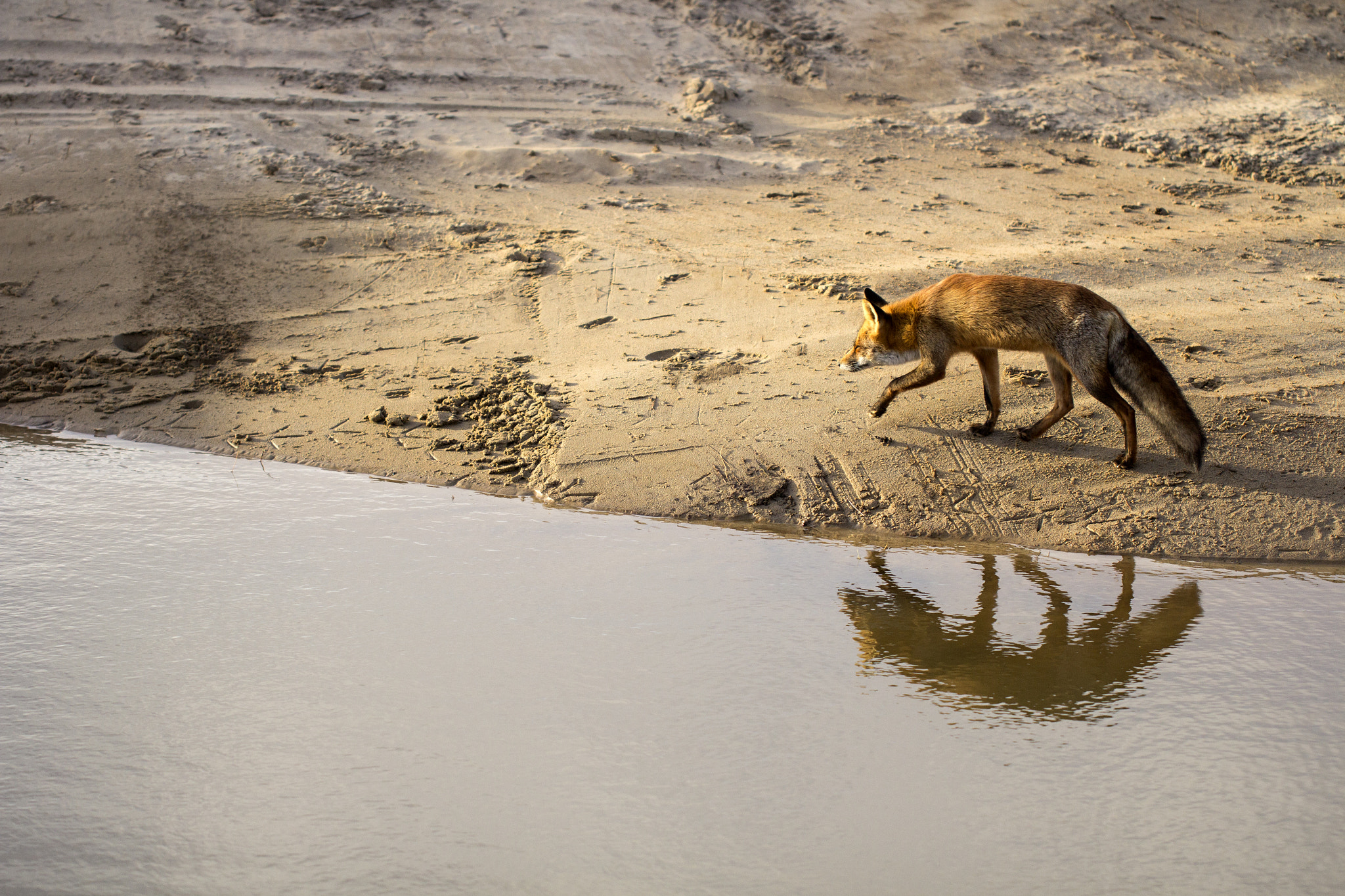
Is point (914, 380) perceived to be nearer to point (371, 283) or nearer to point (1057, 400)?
point (1057, 400)

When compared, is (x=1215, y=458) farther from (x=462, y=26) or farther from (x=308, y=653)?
(x=462, y=26)

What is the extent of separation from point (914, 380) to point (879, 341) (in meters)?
0.38

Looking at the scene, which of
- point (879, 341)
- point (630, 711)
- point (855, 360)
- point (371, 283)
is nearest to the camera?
point (630, 711)

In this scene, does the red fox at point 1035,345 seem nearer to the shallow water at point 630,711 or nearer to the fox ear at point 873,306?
the fox ear at point 873,306

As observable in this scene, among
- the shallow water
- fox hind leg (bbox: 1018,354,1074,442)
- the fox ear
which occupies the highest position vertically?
the fox ear

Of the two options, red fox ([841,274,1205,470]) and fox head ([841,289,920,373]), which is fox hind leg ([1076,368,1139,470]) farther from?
fox head ([841,289,920,373])

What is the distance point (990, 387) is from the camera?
543cm

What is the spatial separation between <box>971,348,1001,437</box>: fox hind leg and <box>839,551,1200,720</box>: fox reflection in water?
1183mm

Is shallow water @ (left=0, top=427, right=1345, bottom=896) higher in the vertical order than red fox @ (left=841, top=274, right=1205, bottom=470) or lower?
lower

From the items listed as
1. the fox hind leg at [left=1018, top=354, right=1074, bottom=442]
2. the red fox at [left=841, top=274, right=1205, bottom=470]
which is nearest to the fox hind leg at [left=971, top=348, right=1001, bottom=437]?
the red fox at [left=841, top=274, right=1205, bottom=470]

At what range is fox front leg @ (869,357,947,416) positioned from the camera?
17.5 feet

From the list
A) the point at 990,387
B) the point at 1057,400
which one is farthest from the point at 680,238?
the point at 1057,400

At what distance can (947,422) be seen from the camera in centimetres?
559

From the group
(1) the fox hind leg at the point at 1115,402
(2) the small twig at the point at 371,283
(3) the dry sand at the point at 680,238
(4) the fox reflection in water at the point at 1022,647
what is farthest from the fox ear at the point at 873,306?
(2) the small twig at the point at 371,283
